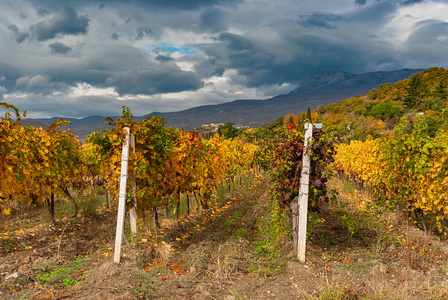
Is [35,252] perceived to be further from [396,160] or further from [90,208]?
[396,160]

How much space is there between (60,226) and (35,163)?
1870 mm

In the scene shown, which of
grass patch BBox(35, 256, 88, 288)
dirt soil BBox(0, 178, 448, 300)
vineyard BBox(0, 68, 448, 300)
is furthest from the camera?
grass patch BBox(35, 256, 88, 288)

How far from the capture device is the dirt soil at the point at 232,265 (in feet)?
12.5

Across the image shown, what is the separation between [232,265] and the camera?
4.55 metres

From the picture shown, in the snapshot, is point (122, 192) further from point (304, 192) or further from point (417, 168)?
point (417, 168)

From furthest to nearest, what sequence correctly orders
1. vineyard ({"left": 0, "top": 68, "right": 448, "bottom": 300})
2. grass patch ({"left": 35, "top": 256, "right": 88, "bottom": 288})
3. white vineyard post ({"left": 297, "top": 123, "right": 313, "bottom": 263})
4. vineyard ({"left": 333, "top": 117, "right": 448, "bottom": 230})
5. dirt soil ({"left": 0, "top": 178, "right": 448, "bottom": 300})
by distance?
vineyard ({"left": 333, "top": 117, "right": 448, "bottom": 230}) → white vineyard post ({"left": 297, "top": 123, "right": 313, "bottom": 263}) → grass patch ({"left": 35, "top": 256, "right": 88, "bottom": 288}) → vineyard ({"left": 0, "top": 68, "right": 448, "bottom": 300}) → dirt soil ({"left": 0, "top": 178, "right": 448, "bottom": 300})

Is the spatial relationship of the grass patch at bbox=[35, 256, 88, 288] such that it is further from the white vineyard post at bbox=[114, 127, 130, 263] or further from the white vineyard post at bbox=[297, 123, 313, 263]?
the white vineyard post at bbox=[297, 123, 313, 263]

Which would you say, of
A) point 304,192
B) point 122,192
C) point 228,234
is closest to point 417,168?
point 304,192

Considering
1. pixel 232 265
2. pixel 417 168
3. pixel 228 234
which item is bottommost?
pixel 228 234

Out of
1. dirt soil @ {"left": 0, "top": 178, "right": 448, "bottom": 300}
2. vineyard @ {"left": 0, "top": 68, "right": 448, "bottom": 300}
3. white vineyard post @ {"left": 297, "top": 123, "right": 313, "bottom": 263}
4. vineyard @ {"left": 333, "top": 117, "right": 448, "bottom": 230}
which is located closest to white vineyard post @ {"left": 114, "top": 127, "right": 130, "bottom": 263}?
vineyard @ {"left": 0, "top": 68, "right": 448, "bottom": 300}

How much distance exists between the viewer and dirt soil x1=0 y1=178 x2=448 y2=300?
379 cm

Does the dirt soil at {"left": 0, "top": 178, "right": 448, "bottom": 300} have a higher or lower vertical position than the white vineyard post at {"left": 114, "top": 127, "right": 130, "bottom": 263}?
lower

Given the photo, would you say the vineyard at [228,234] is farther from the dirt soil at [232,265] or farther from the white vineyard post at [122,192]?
the white vineyard post at [122,192]

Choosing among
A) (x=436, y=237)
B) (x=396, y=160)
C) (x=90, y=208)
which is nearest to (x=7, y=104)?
(x=90, y=208)
